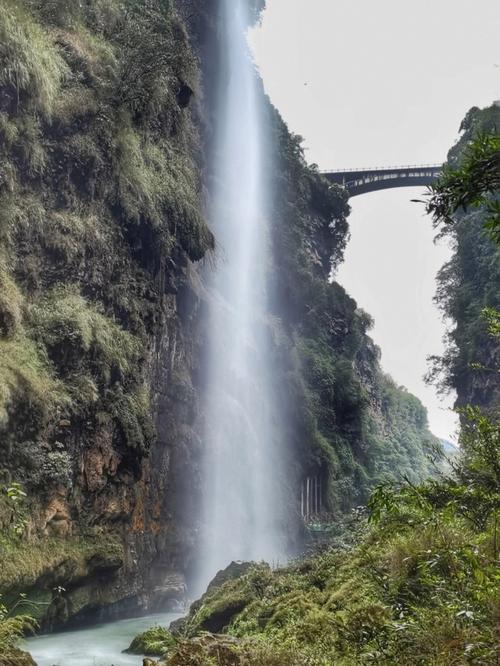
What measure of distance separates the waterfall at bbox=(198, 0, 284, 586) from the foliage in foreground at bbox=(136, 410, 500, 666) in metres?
15.3

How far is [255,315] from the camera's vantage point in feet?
105

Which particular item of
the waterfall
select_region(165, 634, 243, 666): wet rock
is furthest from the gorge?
select_region(165, 634, 243, 666): wet rock

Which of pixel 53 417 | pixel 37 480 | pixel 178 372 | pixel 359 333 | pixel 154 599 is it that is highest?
pixel 359 333

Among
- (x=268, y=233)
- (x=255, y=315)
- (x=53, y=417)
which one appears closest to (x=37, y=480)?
(x=53, y=417)

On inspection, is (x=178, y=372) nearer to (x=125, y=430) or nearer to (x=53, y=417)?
(x=125, y=430)

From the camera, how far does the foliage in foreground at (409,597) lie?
3139mm

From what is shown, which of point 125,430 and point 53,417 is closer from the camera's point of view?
point 53,417

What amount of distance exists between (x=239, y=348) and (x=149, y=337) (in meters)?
11.6

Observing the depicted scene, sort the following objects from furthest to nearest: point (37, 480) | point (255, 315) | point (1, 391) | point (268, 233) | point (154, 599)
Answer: point (268, 233) < point (255, 315) < point (154, 599) < point (37, 480) < point (1, 391)

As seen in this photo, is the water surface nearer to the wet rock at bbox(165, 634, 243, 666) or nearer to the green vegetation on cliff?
the wet rock at bbox(165, 634, 243, 666)

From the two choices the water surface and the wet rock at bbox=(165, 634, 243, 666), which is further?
the water surface

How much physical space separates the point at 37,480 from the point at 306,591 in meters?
5.75

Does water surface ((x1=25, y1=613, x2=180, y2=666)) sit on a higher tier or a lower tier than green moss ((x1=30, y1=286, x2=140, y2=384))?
lower

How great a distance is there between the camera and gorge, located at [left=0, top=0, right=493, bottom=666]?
11.7 meters
